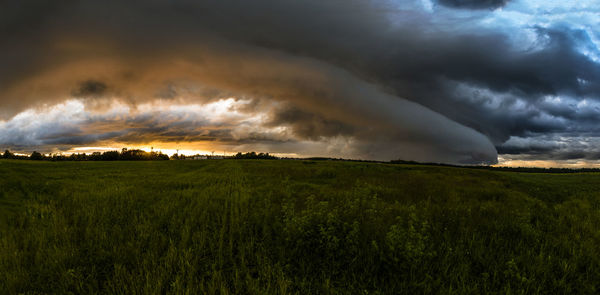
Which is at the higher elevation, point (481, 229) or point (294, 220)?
point (294, 220)

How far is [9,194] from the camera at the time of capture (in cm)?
1202

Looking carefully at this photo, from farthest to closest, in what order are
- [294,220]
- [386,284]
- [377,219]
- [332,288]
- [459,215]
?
[459,215], [377,219], [294,220], [386,284], [332,288]

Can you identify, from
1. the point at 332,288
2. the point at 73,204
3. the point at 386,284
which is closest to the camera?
the point at 332,288

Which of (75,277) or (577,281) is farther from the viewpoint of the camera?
(577,281)

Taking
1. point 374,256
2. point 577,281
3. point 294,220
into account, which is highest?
point 294,220

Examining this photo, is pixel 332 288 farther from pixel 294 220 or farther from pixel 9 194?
pixel 9 194

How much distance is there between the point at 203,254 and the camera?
5645 mm

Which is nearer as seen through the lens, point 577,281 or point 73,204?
point 577,281

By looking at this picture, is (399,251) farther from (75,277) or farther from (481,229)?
(75,277)

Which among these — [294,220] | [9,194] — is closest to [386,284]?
[294,220]

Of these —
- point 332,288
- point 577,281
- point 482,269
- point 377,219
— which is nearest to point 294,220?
point 332,288

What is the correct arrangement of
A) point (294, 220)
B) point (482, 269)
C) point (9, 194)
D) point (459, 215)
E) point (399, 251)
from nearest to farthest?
point (399, 251) < point (482, 269) < point (294, 220) < point (459, 215) < point (9, 194)

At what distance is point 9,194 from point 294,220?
15.2m

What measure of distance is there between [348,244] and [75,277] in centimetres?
546
